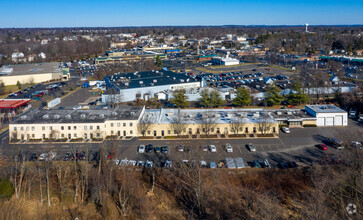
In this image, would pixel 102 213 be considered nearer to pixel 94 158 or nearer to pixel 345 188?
pixel 94 158

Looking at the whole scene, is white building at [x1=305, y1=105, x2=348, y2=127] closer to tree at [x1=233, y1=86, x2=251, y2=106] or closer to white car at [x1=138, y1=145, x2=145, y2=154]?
tree at [x1=233, y1=86, x2=251, y2=106]

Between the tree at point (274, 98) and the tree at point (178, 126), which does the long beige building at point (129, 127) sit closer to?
the tree at point (178, 126)

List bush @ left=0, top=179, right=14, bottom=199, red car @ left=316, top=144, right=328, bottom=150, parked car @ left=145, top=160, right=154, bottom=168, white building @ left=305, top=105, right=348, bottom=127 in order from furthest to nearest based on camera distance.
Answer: white building @ left=305, top=105, right=348, bottom=127 < red car @ left=316, top=144, right=328, bottom=150 < parked car @ left=145, top=160, right=154, bottom=168 < bush @ left=0, top=179, right=14, bottom=199

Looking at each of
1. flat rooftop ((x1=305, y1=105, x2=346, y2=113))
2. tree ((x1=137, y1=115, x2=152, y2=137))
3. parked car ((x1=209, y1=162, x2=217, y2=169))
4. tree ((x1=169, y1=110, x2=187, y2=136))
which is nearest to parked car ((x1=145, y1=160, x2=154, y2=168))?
parked car ((x1=209, y1=162, x2=217, y2=169))

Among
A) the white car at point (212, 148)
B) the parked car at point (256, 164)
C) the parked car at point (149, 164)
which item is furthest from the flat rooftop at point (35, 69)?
the parked car at point (256, 164)

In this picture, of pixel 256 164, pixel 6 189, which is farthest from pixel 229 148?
pixel 6 189

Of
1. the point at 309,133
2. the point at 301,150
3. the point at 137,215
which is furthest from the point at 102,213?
the point at 309,133

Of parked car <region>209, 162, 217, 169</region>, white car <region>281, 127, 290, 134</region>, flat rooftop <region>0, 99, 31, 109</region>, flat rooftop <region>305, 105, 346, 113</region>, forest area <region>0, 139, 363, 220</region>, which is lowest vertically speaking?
forest area <region>0, 139, 363, 220</region>
